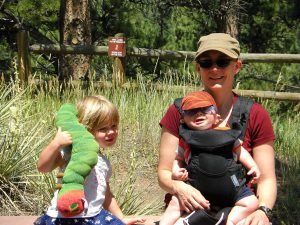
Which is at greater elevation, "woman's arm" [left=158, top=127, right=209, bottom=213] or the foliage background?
"woman's arm" [left=158, top=127, right=209, bottom=213]

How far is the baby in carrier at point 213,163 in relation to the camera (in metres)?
2.64

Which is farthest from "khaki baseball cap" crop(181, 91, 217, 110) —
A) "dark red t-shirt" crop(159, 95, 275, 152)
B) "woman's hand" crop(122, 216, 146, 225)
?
"woman's hand" crop(122, 216, 146, 225)

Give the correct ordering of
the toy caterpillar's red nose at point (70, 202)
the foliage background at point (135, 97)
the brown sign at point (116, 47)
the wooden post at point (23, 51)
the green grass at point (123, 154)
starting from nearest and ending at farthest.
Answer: the toy caterpillar's red nose at point (70, 202) < the green grass at point (123, 154) < the foliage background at point (135, 97) < the brown sign at point (116, 47) < the wooden post at point (23, 51)

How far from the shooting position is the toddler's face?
2721 mm

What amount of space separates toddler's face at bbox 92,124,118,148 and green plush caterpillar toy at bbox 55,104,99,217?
0.51 feet

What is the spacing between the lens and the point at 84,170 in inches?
97.5

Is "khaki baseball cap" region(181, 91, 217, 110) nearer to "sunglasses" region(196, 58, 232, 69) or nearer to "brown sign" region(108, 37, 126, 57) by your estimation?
"sunglasses" region(196, 58, 232, 69)

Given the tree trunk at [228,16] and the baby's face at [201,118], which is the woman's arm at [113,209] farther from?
the tree trunk at [228,16]

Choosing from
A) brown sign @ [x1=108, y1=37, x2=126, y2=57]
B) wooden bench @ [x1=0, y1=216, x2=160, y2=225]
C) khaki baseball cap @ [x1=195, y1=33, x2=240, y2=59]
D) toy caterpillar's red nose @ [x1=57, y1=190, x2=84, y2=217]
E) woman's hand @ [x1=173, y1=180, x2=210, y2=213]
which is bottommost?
brown sign @ [x1=108, y1=37, x2=126, y2=57]

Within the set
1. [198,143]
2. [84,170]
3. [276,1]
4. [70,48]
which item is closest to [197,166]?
[198,143]

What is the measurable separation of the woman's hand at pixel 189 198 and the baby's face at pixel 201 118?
26 centimetres

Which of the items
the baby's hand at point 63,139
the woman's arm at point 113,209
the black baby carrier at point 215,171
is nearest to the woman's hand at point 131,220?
the woman's arm at point 113,209

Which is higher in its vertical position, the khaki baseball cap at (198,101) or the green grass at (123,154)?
the khaki baseball cap at (198,101)

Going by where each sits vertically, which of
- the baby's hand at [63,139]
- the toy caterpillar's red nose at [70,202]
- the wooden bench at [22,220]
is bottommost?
the wooden bench at [22,220]
